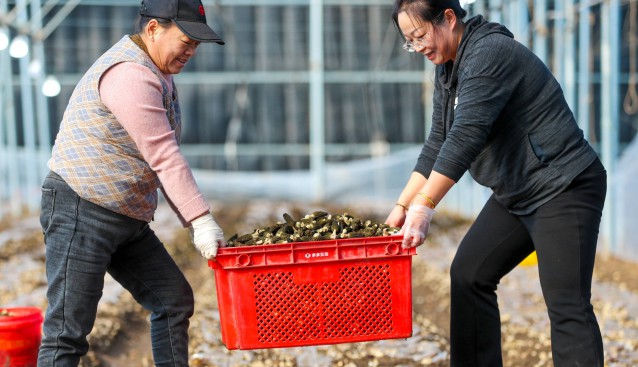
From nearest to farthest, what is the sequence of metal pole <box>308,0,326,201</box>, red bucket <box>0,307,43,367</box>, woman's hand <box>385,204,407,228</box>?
1. woman's hand <box>385,204,407,228</box>
2. red bucket <box>0,307,43,367</box>
3. metal pole <box>308,0,326,201</box>

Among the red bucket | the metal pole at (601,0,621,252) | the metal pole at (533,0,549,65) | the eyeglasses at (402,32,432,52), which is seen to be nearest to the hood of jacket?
the eyeglasses at (402,32,432,52)

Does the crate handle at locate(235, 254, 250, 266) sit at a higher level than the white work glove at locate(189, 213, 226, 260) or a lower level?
lower

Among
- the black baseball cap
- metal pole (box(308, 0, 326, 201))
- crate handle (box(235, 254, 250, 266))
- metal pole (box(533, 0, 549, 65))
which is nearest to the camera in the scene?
crate handle (box(235, 254, 250, 266))

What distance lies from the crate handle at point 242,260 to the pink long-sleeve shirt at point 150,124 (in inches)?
8.1

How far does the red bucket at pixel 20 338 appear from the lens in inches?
130

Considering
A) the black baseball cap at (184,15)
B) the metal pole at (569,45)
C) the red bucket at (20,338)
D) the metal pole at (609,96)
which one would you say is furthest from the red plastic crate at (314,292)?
the metal pole at (569,45)

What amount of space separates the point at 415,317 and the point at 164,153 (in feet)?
9.65

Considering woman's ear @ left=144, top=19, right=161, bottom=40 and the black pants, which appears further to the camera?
woman's ear @ left=144, top=19, right=161, bottom=40

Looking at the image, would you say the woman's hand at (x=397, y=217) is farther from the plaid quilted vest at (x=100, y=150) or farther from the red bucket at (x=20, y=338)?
the red bucket at (x=20, y=338)

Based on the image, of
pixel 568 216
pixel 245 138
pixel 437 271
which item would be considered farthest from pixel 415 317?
pixel 245 138

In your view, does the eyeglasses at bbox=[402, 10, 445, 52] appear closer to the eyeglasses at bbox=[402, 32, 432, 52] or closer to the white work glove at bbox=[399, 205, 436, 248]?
the eyeglasses at bbox=[402, 32, 432, 52]

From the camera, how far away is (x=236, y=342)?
278 centimetres

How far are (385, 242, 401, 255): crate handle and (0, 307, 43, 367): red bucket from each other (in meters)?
1.42

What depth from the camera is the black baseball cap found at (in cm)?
282
